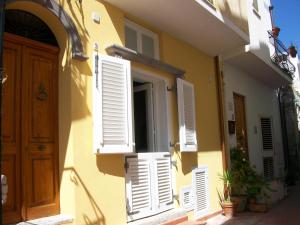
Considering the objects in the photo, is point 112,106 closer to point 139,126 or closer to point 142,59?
point 142,59

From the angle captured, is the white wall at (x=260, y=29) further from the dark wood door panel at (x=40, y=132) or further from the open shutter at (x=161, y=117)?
the dark wood door panel at (x=40, y=132)

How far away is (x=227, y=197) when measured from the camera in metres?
8.69

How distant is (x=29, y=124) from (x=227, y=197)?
5531 millimetres

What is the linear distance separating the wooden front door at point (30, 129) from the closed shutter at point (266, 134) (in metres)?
8.82

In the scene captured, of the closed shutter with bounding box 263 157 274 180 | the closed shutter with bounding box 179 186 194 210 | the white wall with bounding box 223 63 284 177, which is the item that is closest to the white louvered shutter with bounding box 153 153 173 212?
the closed shutter with bounding box 179 186 194 210

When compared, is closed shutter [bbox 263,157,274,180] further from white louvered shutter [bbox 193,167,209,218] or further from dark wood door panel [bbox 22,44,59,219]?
dark wood door panel [bbox 22,44,59,219]

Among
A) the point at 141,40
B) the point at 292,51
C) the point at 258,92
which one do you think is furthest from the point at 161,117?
the point at 292,51

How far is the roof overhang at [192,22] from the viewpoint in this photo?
636 cm

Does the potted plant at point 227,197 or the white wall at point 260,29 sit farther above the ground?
the white wall at point 260,29

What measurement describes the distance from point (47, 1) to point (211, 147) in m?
5.19

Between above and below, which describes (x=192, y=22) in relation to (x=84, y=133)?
above

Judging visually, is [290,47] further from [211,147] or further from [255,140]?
[211,147]

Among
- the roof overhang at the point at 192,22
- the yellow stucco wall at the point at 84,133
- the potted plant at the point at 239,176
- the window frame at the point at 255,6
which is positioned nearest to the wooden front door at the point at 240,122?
the potted plant at the point at 239,176

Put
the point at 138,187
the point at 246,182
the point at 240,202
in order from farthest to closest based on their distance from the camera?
the point at 246,182 < the point at 240,202 < the point at 138,187
